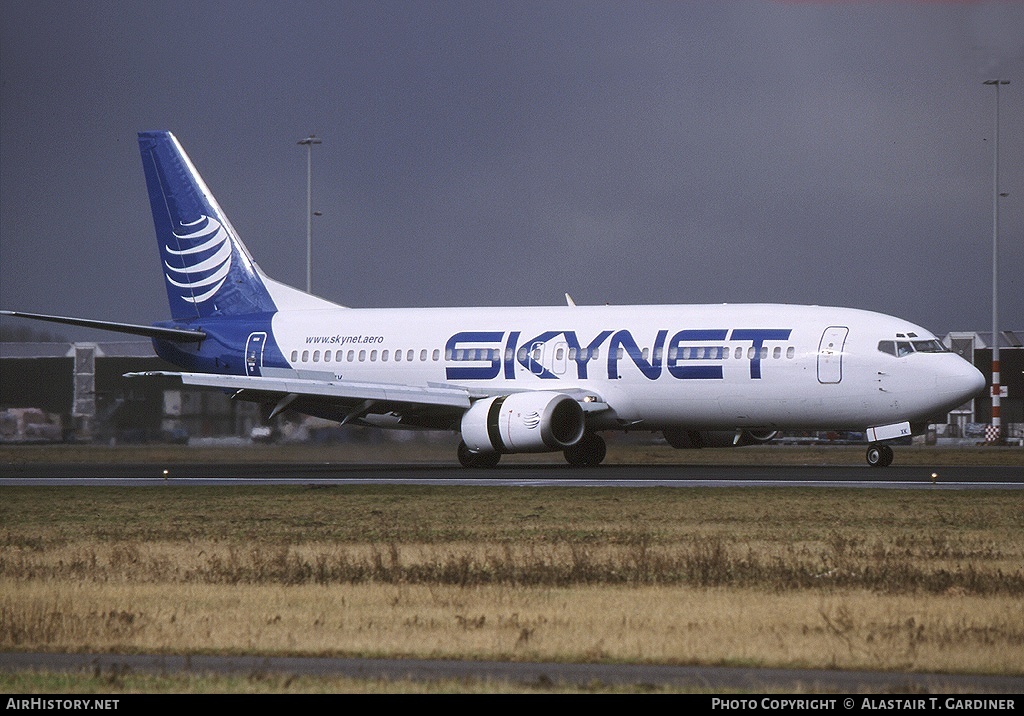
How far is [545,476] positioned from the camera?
127ft

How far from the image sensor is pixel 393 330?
1863 inches

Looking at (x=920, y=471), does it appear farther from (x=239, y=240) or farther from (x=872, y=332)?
(x=239, y=240)

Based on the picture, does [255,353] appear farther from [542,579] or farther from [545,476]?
[542,579]

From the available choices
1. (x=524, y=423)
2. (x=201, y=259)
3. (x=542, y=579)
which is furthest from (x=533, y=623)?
(x=201, y=259)

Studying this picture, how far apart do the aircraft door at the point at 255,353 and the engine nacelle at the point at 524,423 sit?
9248mm

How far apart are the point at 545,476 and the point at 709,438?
27.7 ft

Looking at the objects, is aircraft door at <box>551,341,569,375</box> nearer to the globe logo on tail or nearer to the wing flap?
the wing flap

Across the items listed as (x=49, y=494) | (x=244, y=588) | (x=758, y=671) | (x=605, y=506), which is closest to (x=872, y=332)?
(x=605, y=506)

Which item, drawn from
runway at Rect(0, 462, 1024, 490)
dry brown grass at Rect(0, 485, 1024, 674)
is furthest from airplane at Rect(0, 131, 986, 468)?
dry brown grass at Rect(0, 485, 1024, 674)

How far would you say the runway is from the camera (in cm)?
3372

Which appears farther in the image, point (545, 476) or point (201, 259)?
point (201, 259)

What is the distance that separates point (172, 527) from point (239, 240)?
2788 centimetres

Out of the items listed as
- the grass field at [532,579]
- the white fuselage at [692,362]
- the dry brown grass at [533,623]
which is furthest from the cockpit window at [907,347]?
the dry brown grass at [533,623]

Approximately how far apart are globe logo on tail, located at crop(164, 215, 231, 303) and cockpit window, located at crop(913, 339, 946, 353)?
22757 millimetres
